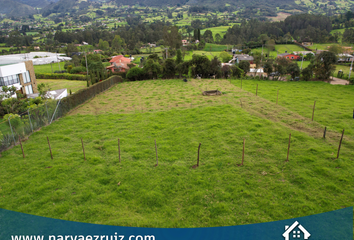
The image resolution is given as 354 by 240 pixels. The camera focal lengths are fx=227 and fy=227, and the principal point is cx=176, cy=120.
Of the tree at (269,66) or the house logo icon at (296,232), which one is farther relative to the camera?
the tree at (269,66)

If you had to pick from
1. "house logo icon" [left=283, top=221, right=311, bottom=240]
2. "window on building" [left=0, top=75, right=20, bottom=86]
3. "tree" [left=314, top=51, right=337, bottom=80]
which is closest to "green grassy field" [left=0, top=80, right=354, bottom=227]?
"house logo icon" [left=283, top=221, right=311, bottom=240]

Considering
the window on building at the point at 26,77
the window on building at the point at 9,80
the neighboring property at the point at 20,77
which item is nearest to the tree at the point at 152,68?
the neighboring property at the point at 20,77

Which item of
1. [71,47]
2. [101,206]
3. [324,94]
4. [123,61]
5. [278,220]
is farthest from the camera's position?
[71,47]

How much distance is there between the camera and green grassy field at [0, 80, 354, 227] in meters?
8.72

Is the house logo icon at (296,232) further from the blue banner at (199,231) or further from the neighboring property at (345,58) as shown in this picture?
the neighboring property at (345,58)

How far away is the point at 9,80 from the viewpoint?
Result: 31016 millimetres

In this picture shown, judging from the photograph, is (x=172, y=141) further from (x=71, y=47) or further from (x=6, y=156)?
(x=71, y=47)

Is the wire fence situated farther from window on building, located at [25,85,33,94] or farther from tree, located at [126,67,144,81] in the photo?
tree, located at [126,67,144,81]

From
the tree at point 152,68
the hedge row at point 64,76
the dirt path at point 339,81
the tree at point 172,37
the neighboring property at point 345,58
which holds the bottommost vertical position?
the hedge row at point 64,76

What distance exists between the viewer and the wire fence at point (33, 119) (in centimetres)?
1434

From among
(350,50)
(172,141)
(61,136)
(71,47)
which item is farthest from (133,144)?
(71,47)

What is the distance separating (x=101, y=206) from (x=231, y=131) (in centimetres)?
982

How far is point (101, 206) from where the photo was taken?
9.05 metres

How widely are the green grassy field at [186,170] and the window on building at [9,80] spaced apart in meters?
17.4
